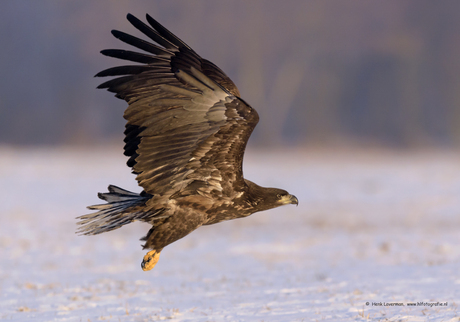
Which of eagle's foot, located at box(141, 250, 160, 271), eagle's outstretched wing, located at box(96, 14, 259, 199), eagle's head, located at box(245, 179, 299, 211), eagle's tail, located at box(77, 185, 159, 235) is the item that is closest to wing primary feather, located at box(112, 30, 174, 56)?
eagle's outstretched wing, located at box(96, 14, 259, 199)

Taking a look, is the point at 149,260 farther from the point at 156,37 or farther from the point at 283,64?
the point at 283,64

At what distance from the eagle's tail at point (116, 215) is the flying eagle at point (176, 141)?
0.4 inches

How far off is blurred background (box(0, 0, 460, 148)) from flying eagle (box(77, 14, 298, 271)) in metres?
48.8

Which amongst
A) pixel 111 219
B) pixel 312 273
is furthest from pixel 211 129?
pixel 312 273

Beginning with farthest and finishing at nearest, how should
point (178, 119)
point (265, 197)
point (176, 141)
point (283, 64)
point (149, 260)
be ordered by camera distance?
1. point (283, 64)
2. point (265, 197)
3. point (149, 260)
4. point (176, 141)
5. point (178, 119)

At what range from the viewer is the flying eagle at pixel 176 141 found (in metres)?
6.79

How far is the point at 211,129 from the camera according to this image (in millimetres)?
6891

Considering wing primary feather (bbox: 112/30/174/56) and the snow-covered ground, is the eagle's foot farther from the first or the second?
wing primary feather (bbox: 112/30/174/56)

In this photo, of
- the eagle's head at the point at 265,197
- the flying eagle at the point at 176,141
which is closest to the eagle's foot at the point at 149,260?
the flying eagle at the point at 176,141

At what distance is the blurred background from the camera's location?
59.8 meters

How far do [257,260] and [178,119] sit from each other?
740 cm

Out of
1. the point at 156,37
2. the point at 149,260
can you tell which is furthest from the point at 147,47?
the point at 149,260

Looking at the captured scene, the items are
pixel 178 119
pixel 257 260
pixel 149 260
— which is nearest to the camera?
pixel 178 119

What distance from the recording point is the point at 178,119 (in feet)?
22.6
